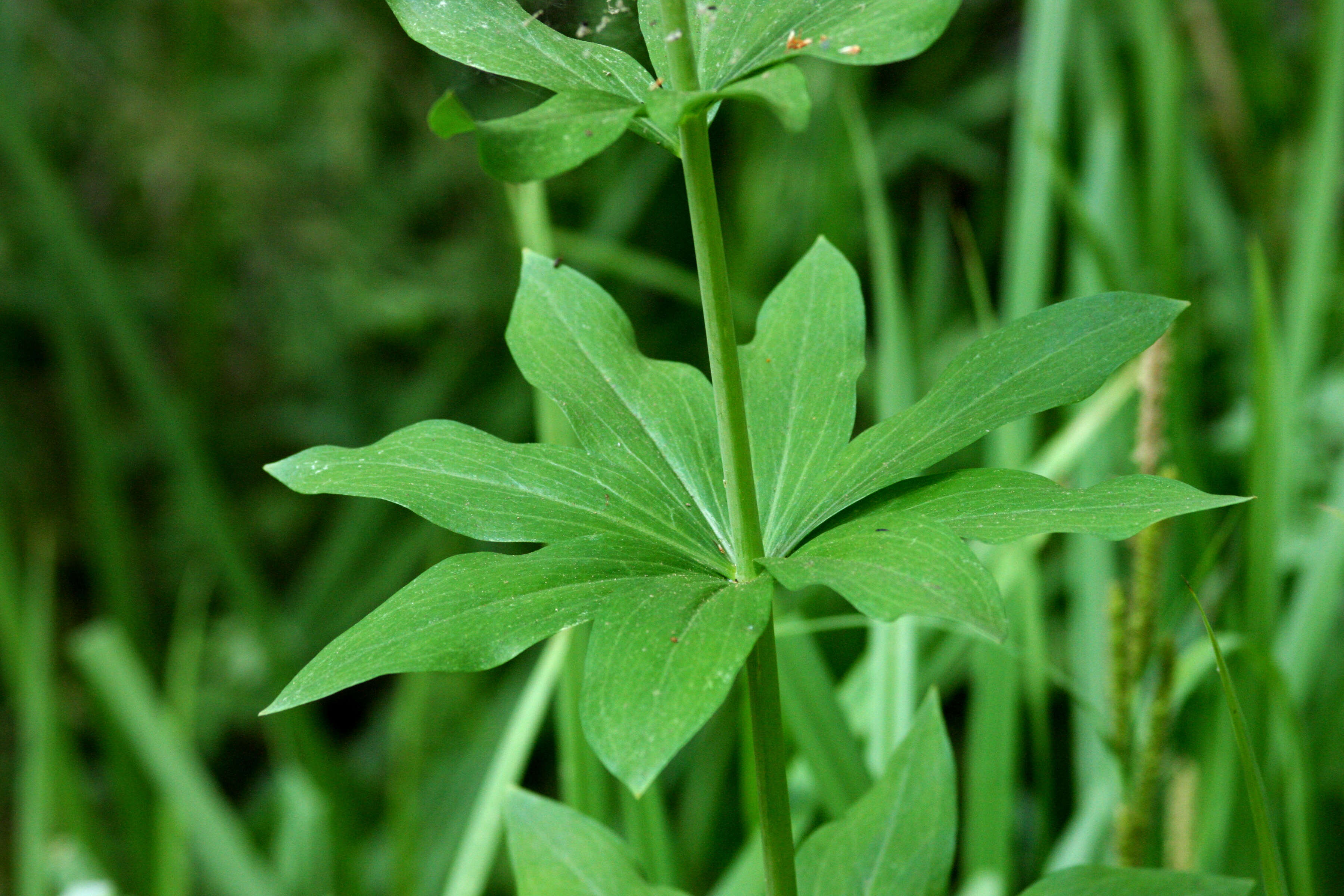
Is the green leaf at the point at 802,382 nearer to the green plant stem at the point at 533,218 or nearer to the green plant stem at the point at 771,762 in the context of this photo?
the green plant stem at the point at 771,762

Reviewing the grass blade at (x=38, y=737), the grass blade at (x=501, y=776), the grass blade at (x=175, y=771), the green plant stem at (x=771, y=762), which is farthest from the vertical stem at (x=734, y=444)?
the grass blade at (x=38, y=737)

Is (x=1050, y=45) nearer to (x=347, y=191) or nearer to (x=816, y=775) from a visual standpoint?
(x=816, y=775)

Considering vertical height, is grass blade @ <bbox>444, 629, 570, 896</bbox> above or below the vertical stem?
below

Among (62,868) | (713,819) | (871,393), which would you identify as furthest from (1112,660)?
(871,393)

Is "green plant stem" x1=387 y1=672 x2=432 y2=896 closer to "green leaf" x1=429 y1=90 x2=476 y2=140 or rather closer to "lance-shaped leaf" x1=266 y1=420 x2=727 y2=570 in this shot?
"lance-shaped leaf" x1=266 y1=420 x2=727 y2=570

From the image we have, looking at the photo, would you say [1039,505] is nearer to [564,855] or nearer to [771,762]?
[771,762]

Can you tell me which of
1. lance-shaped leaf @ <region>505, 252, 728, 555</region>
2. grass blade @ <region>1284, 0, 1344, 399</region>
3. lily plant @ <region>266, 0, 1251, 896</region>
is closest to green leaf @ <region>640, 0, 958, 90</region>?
lily plant @ <region>266, 0, 1251, 896</region>
